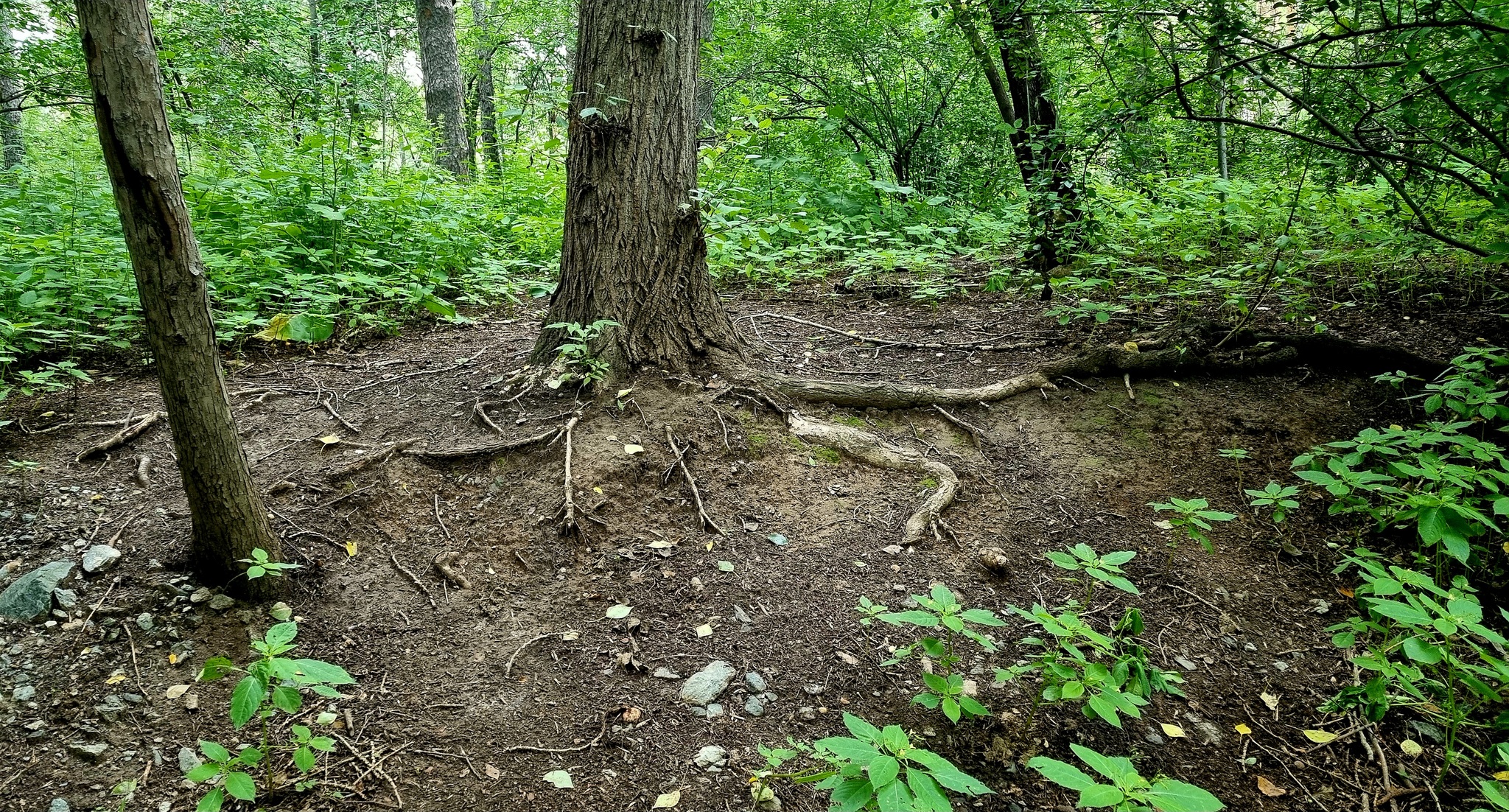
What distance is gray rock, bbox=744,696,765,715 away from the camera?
8.18 feet

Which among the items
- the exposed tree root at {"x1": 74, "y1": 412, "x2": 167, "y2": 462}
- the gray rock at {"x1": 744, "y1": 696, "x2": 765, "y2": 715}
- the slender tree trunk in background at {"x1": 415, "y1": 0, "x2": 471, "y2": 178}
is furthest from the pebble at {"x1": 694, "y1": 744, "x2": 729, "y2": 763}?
the slender tree trunk in background at {"x1": 415, "y1": 0, "x2": 471, "y2": 178}

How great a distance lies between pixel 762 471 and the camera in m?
3.70

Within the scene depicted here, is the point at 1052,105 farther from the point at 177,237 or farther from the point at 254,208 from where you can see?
the point at 254,208

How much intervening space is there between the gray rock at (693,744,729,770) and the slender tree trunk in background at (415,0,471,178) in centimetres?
938

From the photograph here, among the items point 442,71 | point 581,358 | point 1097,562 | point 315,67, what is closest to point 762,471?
point 581,358

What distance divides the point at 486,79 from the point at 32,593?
18.0m

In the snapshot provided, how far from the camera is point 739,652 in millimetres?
2744

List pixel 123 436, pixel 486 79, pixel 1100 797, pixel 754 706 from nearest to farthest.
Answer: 1. pixel 1100 797
2. pixel 754 706
3. pixel 123 436
4. pixel 486 79

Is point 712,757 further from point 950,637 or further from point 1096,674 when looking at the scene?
point 1096,674

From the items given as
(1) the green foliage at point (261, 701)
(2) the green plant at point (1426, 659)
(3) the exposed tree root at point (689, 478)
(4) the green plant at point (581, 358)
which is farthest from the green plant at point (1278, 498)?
(1) the green foliage at point (261, 701)

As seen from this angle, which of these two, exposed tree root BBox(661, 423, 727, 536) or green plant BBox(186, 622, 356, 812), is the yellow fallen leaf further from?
green plant BBox(186, 622, 356, 812)

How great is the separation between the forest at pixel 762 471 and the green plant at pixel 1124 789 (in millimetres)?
15

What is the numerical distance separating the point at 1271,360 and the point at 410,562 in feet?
15.8

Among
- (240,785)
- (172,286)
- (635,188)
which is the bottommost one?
(240,785)
